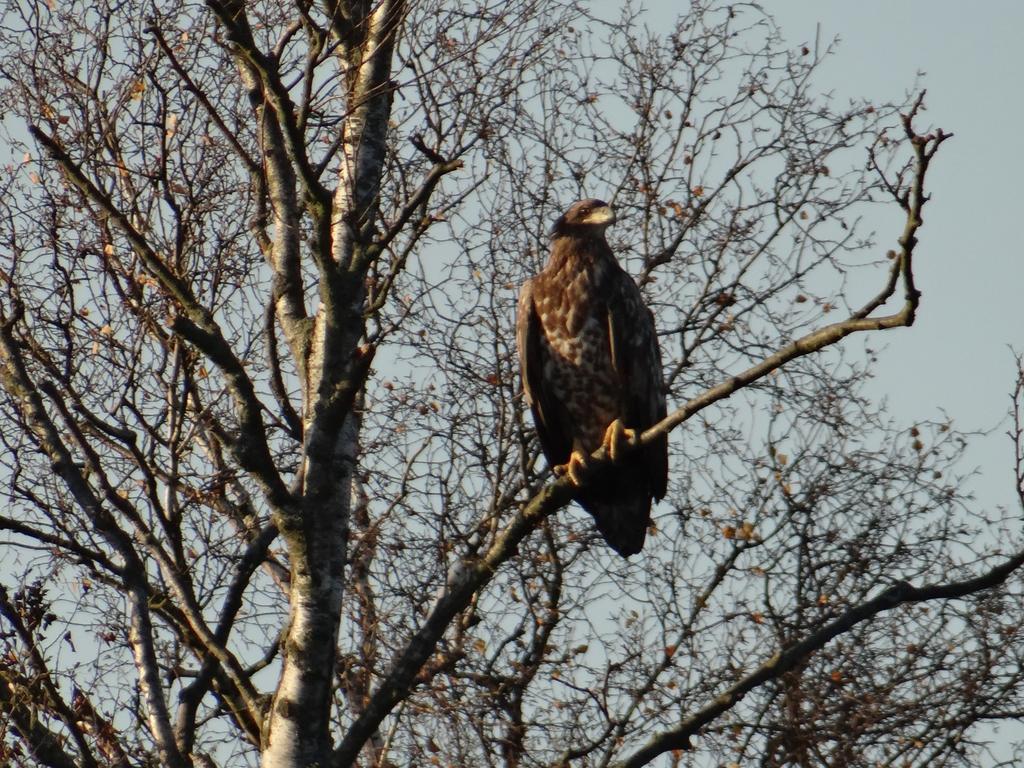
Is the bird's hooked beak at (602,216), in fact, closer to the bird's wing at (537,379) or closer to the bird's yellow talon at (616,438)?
the bird's wing at (537,379)

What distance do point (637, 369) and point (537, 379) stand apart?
507 mm

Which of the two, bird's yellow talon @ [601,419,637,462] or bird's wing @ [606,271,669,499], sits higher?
bird's wing @ [606,271,669,499]

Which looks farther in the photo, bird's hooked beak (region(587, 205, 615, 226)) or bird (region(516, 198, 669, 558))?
bird's hooked beak (region(587, 205, 615, 226))

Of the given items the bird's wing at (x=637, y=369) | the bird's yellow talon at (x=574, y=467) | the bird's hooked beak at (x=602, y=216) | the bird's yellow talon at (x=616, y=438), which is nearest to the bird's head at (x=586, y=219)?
the bird's hooked beak at (x=602, y=216)

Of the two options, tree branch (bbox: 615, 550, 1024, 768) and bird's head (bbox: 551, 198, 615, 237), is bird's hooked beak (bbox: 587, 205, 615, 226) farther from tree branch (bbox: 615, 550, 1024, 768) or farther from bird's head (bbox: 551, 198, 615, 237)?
tree branch (bbox: 615, 550, 1024, 768)

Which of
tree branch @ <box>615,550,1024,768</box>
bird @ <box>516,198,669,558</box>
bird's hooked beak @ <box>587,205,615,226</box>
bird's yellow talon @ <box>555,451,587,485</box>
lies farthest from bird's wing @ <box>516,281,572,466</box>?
tree branch @ <box>615,550,1024,768</box>

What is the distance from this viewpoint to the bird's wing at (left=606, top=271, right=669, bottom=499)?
6.88m

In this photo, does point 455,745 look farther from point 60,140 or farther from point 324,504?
point 60,140

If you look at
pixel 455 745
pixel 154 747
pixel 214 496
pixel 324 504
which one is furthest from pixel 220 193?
pixel 455 745

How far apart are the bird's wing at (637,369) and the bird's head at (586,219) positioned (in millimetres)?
306

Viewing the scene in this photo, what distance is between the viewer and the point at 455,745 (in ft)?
25.6

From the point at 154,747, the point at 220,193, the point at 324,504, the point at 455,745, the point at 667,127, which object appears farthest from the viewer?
the point at 667,127

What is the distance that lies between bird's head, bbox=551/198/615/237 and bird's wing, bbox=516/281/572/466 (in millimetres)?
347

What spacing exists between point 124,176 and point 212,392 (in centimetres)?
110
